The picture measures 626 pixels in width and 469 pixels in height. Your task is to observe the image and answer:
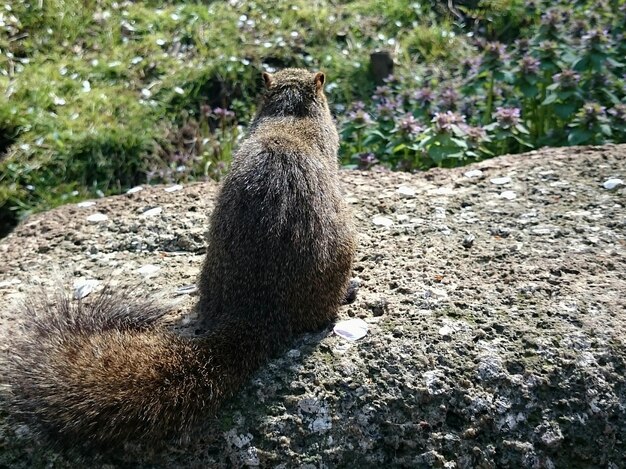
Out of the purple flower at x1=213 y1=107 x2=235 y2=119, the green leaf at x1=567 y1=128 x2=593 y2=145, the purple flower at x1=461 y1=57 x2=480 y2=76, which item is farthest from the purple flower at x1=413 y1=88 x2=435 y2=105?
the purple flower at x1=213 y1=107 x2=235 y2=119

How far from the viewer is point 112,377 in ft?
7.56

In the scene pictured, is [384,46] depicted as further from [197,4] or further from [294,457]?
[294,457]

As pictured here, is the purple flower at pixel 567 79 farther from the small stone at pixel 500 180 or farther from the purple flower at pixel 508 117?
the small stone at pixel 500 180

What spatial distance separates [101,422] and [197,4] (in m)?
5.24

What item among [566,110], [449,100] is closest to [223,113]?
[449,100]

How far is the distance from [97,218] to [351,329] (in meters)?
1.62

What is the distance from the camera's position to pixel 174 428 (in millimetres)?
2338

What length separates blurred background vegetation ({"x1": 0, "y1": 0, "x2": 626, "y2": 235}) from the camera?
4609mm

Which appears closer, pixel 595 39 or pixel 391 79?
pixel 595 39

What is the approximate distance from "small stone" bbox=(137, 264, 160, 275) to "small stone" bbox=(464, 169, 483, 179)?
154 centimetres

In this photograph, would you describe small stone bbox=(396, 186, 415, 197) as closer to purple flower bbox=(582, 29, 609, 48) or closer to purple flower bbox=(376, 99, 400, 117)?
purple flower bbox=(376, 99, 400, 117)

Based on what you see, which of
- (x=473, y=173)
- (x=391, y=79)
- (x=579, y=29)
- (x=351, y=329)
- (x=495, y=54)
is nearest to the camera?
(x=351, y=329)

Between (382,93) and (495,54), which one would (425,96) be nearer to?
(382,93)

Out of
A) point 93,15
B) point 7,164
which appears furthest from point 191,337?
point 93,15
